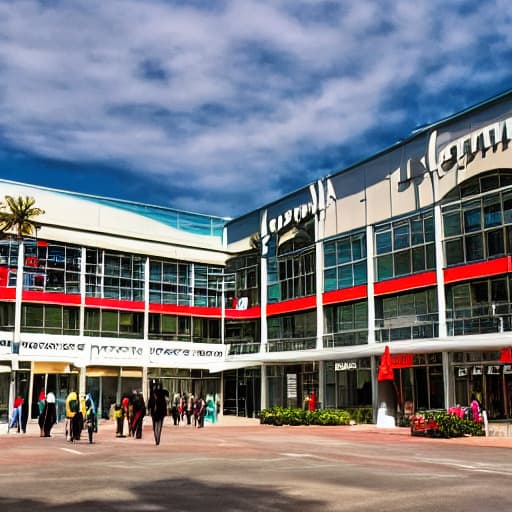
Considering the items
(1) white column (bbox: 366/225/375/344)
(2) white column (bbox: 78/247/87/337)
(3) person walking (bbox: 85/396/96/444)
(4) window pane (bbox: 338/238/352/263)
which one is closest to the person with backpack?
(3) person walking (bbox: 85/396/96/444)

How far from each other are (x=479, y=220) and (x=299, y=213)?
1496 centimetres

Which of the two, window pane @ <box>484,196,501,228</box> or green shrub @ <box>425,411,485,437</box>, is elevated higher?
window pane @ <box>484,196,501,228</box>

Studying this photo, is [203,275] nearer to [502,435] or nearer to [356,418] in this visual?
[356,418]

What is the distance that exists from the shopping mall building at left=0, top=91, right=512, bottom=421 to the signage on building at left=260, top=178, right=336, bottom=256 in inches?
4.3

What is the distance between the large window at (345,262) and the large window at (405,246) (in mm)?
1407

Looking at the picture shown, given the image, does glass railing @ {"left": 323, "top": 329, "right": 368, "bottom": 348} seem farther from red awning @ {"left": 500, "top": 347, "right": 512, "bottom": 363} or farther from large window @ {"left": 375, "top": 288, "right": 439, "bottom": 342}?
red awning @ {"left": 500, "top": 347, "right": 512, "bottom": 363}

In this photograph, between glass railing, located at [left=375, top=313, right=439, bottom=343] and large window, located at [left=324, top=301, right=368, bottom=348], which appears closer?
glass railing, located at [left=375, top=313, right=439, bottom=343]

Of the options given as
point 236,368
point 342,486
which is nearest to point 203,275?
point 236,368

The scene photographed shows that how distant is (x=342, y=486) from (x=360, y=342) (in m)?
30.6

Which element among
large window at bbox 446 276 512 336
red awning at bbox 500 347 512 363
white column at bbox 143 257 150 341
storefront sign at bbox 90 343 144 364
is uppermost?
white column at bbox 143 257 150 341

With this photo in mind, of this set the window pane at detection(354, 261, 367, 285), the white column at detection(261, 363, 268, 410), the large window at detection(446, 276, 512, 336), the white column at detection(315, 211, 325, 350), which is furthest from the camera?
the white column at detection(261, 363, 268, 410)

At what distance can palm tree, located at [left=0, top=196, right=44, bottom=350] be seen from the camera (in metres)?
46.3

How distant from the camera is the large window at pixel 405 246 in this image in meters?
39.0

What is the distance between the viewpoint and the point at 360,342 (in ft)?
141
